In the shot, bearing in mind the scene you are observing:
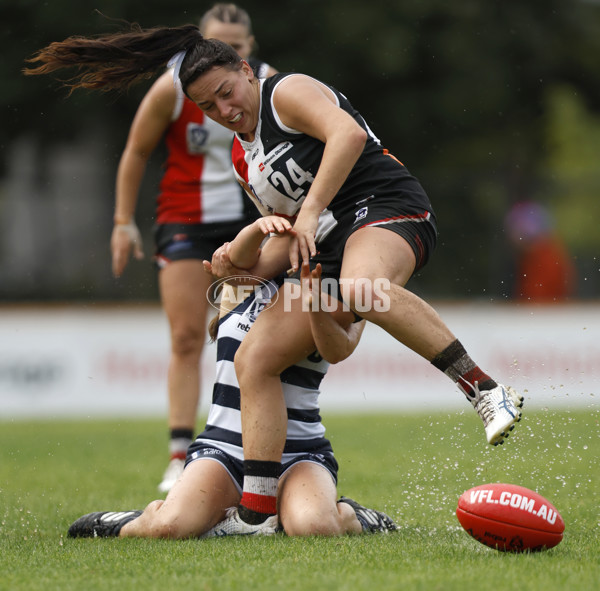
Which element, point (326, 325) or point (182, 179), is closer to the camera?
point (326, 325)

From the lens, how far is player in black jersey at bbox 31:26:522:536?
151 inches

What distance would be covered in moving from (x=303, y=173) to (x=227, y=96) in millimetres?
418

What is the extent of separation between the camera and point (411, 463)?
5051 millimetres

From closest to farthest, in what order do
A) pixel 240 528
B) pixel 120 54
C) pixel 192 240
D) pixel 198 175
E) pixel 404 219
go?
pixel 240 528
pixel 404 219
pixel 120 54
pixel 192 240
pixel 198 175

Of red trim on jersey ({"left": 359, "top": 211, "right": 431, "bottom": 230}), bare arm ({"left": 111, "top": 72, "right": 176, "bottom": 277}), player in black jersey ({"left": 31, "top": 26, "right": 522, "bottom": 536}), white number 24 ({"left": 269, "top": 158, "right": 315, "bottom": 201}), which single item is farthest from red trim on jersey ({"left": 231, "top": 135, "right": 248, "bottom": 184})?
bare arm ({"left": 111, "top": 72, "right": 176, "bottom": 277})

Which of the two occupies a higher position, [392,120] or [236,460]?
[392,120]

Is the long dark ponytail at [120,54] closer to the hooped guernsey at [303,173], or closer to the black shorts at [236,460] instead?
the hooped guernsey at [303,173]

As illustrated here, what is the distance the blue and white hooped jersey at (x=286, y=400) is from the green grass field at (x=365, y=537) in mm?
504

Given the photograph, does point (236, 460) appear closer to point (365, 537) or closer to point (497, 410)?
point (365, 537)

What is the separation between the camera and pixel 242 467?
420 centimetres

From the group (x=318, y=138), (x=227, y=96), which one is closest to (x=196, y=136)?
(x=227, y=96)

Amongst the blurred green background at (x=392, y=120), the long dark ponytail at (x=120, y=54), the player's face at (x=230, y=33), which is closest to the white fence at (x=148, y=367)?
the blurred green background at (x=392, y=120)

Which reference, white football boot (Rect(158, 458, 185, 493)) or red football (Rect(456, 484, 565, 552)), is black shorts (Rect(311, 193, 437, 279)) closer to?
red football (Rect(456, 484, 565, 552))

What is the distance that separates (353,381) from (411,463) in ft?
19.2
